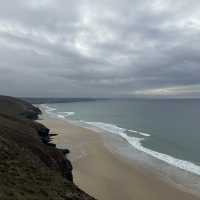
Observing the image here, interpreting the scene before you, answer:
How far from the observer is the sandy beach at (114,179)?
23.2 metres

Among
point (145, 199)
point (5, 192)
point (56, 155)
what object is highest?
point (5, 192)

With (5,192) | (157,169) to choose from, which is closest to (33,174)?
(5,192)

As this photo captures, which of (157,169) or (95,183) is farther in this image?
(157,169)

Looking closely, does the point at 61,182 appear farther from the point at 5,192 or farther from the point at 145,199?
the point at 145,199

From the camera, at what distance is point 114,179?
89.5 feet

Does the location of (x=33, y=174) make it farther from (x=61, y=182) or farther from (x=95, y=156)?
(x=95, y=156)

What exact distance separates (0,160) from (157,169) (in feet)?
65.3

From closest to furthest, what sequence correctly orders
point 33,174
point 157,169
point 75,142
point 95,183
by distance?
1. point 33,174
2. point 95,183
3. point 157,169
4. point 75,142

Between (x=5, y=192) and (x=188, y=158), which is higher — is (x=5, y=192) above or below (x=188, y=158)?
above

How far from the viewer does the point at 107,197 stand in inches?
884

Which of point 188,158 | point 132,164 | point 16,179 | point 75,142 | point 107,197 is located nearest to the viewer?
point 16,179

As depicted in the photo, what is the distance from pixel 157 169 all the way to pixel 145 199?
27.7 ft

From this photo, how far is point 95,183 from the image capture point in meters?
25.7

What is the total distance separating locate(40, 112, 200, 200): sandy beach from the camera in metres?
23.2
